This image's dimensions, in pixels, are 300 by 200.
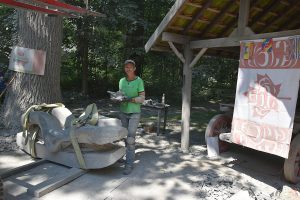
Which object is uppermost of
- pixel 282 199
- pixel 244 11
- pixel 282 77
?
pixel 244 11

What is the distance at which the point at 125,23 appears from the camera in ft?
41.2

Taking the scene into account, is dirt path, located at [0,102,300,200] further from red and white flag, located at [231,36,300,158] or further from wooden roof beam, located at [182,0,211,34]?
wooden roof beam, located at [182,0,211,34]

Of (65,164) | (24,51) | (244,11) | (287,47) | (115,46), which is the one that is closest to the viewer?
(287,47)

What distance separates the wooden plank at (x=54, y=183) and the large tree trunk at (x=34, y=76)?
→ 250cm

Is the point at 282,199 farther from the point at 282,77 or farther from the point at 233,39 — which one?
the point at 233,39

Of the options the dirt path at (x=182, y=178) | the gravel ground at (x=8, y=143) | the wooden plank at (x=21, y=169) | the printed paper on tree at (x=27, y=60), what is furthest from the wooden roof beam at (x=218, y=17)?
the gravel ground at (x=8, y=143)

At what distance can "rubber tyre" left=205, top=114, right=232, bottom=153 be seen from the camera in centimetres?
654

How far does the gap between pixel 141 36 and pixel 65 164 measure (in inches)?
386

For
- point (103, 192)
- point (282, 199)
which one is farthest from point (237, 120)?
point (103, 192)

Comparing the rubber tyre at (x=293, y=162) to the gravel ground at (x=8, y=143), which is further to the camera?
the gravel ground at (x=8, y=143)

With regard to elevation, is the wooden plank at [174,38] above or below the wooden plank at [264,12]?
below

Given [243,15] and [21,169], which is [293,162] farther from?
[21,169]

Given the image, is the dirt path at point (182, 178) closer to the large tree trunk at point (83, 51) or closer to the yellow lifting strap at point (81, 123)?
the yellow lifting strap at point (81, 123)

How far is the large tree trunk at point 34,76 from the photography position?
639 centimetres
